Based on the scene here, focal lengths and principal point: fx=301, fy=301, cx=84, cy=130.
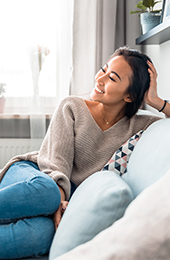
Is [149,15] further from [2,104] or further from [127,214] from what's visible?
[127,214]

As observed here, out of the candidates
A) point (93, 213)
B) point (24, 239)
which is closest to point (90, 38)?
point (24, 239)

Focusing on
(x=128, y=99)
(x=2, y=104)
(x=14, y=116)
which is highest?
(x=128, y=99)

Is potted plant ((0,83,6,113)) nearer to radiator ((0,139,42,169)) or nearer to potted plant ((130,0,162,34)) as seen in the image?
radiator ((0,139,42,169))

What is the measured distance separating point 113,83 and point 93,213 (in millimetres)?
880

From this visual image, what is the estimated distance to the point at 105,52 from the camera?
2.44 m

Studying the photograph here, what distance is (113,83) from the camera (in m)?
1.48

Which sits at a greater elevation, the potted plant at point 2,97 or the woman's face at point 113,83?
the woman's face at point 113,83

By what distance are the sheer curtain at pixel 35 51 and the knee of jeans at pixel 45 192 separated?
1.40 meters

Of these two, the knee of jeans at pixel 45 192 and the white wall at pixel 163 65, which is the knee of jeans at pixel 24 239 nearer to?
the knee of jeans at pixel 45 192

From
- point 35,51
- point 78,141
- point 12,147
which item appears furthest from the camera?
point 12,147

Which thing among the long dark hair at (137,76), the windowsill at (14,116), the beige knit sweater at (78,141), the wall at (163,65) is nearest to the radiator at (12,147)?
the windowsill at (14,116)

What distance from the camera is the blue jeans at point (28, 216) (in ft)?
3.10

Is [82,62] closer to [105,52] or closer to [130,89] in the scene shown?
[105,52]

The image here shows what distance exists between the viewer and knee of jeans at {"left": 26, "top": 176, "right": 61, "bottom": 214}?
1.04m
